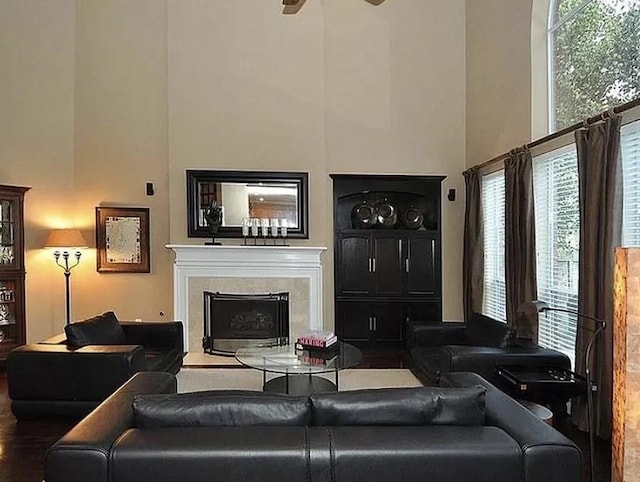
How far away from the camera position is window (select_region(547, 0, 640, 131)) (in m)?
3.96

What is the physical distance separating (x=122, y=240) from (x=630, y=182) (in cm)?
614

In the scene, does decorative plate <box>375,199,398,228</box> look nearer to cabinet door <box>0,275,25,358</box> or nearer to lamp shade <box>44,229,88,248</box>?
lamp shade <box>44,229,88,248</box>

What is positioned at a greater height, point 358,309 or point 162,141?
point 162,141

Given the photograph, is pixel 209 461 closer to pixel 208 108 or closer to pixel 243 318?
pixel 243 318

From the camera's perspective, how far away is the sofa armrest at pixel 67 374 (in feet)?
13.7

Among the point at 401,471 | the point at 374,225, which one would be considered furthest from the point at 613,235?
the point at 374,225

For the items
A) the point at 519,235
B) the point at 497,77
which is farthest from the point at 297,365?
the point at 497,77

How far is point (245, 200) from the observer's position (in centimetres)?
690

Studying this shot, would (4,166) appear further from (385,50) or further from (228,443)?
(228,443)

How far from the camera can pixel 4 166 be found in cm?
638

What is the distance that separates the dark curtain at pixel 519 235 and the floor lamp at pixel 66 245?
17.5 feet

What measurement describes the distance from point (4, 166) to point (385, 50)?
207 inches

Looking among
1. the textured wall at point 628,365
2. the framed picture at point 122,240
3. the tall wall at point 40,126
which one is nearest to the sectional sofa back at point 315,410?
the textured wall at point 628,365

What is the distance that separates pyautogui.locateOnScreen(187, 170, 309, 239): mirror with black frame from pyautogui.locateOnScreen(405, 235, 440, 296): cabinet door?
1.52 metres
